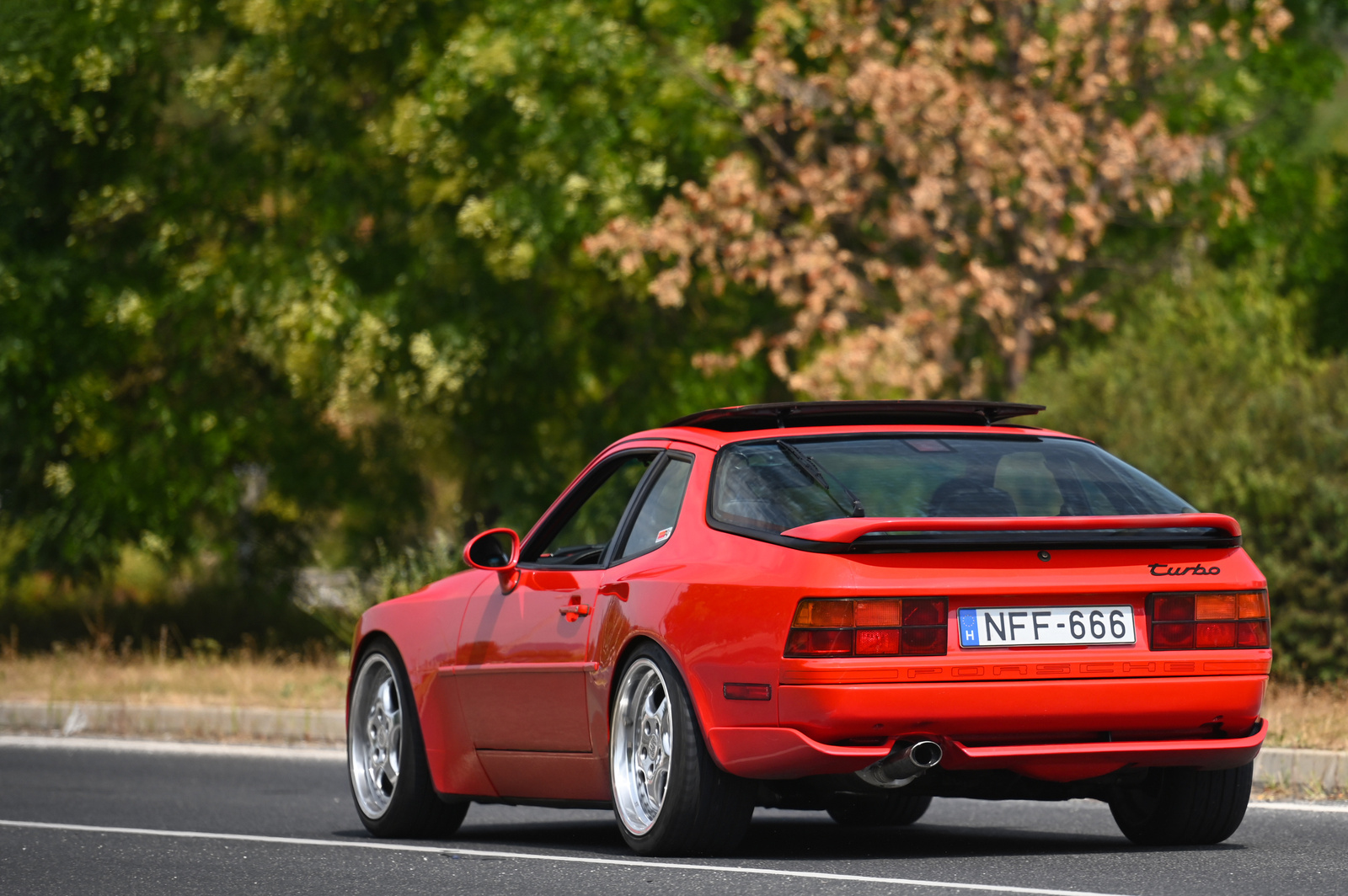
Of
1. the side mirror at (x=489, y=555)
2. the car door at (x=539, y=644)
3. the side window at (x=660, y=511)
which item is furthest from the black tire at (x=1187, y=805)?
the side mirror at (x=489, y=555)

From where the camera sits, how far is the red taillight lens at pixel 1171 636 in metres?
6.65

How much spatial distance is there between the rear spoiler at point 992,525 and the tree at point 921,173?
1130cm

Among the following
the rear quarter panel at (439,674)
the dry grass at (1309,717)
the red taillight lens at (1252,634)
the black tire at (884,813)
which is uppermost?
the red taillight lens at (1252,634)

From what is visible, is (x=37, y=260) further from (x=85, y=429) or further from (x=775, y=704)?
(x=775, y=704)

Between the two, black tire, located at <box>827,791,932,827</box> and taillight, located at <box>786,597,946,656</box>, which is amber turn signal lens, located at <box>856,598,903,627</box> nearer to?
taillight, located at <box>786,597,946,656</box>

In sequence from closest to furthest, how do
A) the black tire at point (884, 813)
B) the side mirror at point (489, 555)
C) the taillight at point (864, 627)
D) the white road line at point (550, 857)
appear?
the white road line at point (550, 857)
the taillight at point (864, 627)
the side mirror at point (489, 555)
the black tire at point (884, 813)

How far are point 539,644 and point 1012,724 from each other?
202cm

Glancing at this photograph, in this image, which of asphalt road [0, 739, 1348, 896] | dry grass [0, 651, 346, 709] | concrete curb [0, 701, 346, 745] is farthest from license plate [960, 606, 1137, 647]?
dry grass [0, 651, 346, 709]

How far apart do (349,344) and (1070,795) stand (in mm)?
13357

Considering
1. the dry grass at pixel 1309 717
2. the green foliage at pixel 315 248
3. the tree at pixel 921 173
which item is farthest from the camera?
the green foliage at pixel 315 248

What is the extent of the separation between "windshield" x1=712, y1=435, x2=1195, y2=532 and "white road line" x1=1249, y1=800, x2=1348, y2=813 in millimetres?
2470

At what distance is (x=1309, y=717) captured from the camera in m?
11.2

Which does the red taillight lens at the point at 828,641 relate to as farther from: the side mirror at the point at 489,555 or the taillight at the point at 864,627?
the side mirror at the point at 489,555

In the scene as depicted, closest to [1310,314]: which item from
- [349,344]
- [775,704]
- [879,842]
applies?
[349,344]
